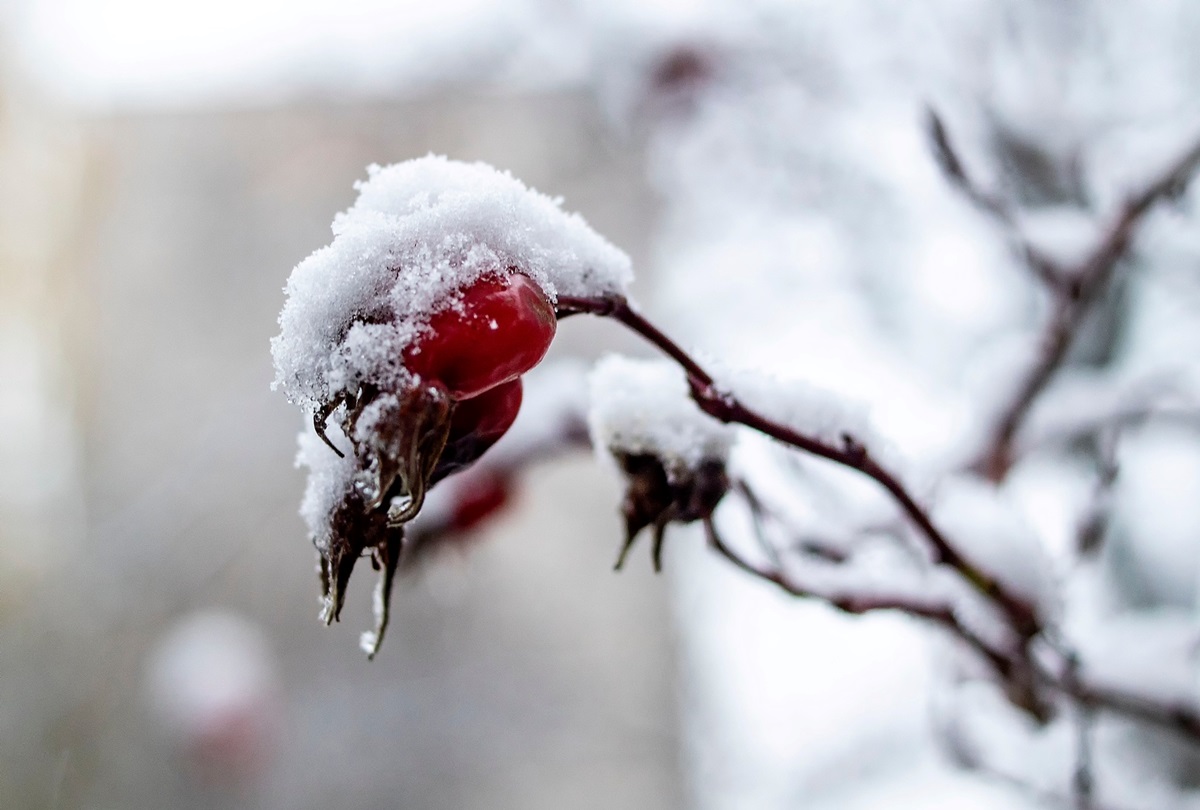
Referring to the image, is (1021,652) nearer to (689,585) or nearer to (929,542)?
(929,542)

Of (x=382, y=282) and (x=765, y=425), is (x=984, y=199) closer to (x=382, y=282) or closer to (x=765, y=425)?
(x=765, y=425)

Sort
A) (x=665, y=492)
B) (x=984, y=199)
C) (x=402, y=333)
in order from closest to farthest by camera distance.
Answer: (x=402, y=333), (x=665, y=492), (x=984, y=199)

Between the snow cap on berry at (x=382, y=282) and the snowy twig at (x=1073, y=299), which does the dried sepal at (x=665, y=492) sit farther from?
the snowy twig at (x=1073, y=299)

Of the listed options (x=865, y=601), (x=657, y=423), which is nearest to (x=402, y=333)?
(x=657, y=423)

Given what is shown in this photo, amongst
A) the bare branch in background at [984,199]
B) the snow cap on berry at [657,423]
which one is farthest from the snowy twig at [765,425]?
the bare branch in background at [984,199]

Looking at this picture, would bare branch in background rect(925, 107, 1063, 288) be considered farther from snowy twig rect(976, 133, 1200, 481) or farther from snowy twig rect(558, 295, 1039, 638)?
snowy twig rect(558, 295, 1039, 638)
